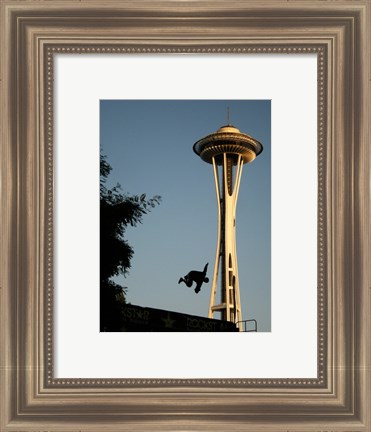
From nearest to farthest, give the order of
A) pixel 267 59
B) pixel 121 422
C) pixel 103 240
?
1. pixel 121 422
2. pixel 267 59
3. pixel 103 240

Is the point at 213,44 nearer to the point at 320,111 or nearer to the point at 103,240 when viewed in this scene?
the point at 320,111

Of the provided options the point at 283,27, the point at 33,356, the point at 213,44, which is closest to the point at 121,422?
the point at 33,356

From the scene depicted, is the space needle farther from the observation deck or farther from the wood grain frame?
the wood grain frame

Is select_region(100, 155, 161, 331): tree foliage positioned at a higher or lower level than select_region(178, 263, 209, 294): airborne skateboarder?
higher


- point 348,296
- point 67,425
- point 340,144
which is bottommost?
point 67,425

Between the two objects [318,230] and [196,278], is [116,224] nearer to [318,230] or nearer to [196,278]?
[318,230]

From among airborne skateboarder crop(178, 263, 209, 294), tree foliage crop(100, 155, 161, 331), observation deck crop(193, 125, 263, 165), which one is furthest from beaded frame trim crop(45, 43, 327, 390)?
observation deck crop(193, 125, 263, 165)

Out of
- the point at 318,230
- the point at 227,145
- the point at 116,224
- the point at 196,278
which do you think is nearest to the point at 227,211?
the point at 227,145
